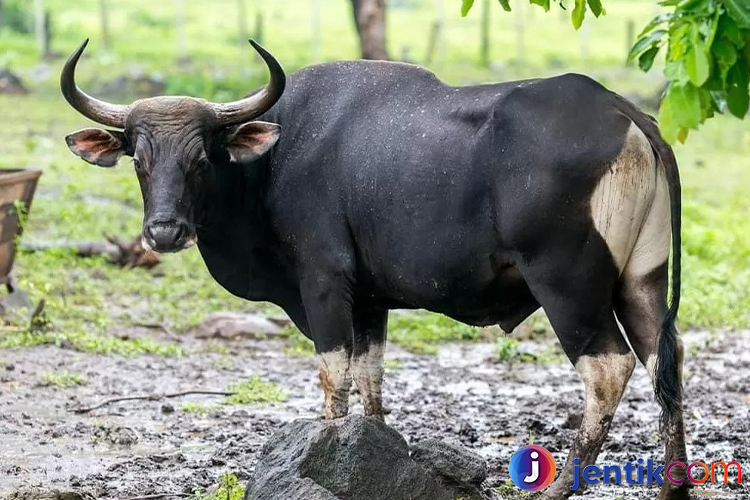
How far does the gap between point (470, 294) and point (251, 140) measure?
1420 millimetres

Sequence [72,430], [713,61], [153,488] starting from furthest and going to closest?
[72,430], [153,488], [713,61]

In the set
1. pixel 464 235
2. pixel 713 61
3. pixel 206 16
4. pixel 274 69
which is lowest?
pixel 206 16

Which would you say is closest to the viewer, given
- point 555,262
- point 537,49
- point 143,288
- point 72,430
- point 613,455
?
point 555,262

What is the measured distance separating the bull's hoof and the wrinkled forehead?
2.87 meters

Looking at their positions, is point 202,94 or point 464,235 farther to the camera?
point 202,94

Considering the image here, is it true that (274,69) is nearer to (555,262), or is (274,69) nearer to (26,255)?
(555,262)

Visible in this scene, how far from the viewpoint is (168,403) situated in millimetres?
8055

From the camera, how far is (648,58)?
4879 millimetres

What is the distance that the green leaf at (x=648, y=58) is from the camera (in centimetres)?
479

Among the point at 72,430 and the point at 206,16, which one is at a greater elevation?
the point at 72,430

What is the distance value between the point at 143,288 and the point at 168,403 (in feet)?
10.3

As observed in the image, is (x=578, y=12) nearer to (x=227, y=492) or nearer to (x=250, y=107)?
(x=250, y=107)

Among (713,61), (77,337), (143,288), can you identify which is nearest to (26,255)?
(143,288)

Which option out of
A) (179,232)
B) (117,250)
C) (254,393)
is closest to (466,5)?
(179,232)
